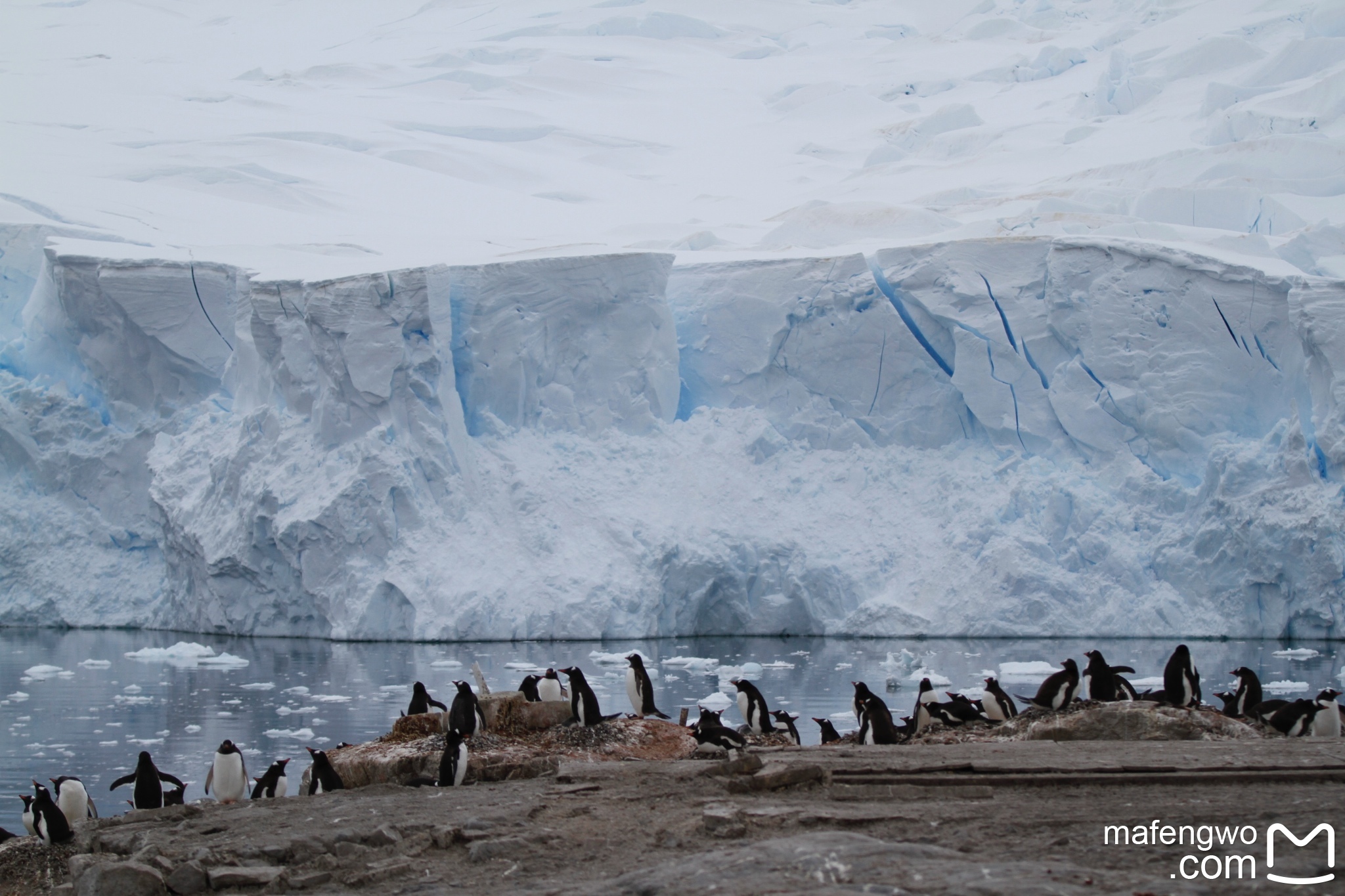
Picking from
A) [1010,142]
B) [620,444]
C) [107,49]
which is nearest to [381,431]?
[620,444]

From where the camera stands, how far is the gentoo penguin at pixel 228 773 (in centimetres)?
517

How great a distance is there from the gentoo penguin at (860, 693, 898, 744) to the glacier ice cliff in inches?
311

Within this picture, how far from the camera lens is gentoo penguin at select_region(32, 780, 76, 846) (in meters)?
4.37

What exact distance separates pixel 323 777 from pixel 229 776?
1.59 ft

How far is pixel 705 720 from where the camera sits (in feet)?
17.5

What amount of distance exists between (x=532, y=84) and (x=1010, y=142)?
13.2m

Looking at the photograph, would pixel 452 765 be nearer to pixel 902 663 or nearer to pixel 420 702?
pixel 420 702

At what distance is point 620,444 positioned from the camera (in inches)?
601

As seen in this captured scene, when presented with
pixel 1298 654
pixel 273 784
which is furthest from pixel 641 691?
pixel 1298 654

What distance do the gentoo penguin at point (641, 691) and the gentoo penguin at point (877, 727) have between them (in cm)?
134

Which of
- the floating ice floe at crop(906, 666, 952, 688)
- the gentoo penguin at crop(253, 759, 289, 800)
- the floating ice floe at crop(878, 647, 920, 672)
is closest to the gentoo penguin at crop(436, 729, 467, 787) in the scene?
the gentoo penguin at crop(253, 759, 289, 800)

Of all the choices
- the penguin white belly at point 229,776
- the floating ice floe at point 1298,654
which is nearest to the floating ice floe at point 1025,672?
the floating ice floe at point 1298,654

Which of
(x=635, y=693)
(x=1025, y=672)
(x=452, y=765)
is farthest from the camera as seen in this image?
(x=1025, y=672)

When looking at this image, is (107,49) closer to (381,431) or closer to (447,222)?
(447,222)
